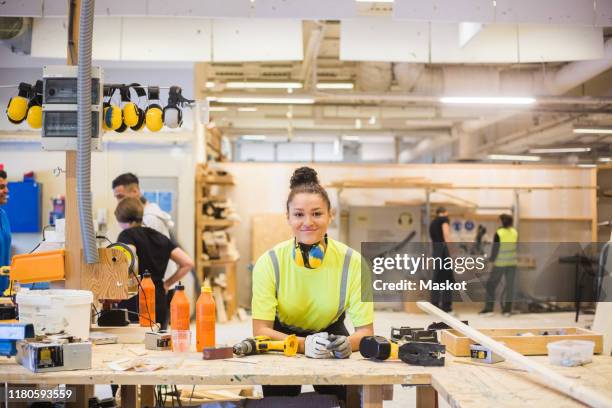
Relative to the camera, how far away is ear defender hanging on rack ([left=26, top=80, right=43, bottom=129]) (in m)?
2.91

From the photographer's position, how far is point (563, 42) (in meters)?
6.86

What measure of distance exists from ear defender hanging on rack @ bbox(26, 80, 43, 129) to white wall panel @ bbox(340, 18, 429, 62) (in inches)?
176

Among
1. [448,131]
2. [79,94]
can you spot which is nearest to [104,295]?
[79,94]

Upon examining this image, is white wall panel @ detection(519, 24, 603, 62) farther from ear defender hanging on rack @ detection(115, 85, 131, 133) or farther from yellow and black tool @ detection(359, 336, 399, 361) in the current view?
yellow and black tool @ detection(359, 336, 399, 361)

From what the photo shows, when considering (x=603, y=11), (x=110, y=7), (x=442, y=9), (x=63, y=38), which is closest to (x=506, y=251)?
(x=603, y=11)

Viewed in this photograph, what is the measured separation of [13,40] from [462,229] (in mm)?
7454

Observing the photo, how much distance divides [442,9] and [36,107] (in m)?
3.82

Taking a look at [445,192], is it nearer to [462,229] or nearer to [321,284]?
[462,229]

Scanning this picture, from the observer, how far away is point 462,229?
10516 mm

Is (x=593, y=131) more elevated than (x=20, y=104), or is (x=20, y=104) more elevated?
(x=593, y=131)

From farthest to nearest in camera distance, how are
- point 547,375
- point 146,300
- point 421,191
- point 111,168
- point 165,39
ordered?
point 421,191 → point 111,168 → point 165,39 → point 146,300 → point 547,375

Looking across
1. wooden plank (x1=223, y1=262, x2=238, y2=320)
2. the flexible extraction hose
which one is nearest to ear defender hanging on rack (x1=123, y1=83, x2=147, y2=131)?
the flexible extraction hose

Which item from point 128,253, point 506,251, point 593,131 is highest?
point 593,131

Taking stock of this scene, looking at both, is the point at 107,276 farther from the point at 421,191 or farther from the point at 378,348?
the point at 421,191
